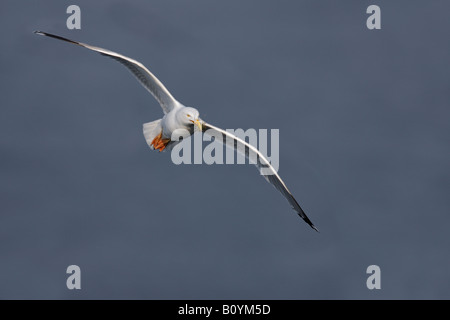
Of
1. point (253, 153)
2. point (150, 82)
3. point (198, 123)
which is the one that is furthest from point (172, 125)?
point (253, 153)

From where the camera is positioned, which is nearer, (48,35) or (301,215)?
(48,35)

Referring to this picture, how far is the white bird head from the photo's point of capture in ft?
68.9

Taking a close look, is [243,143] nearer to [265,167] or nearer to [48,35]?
[265,167]

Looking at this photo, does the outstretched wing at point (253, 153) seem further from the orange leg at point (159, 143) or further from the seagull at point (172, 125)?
the orange leg at point (159, 143)

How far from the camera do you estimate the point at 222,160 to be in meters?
21.3

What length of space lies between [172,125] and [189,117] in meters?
0.64

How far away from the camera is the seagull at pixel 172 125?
69.5ft

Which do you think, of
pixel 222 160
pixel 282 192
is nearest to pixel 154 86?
pixel 222 160

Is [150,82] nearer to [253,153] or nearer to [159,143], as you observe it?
[159,143]

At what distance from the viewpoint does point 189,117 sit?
21.0m

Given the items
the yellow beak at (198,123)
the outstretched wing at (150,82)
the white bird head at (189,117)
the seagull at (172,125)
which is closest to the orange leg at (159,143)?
the seagull at (172,125)

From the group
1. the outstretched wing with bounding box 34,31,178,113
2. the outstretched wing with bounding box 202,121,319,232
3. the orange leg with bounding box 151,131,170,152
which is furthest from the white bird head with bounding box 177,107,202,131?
the orange leg with bounding box 151,131,170,152

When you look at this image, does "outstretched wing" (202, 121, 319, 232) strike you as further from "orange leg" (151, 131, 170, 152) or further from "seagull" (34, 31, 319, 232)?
"orange leg" (151, 131, 170, 152)

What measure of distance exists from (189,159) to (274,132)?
2446mm
